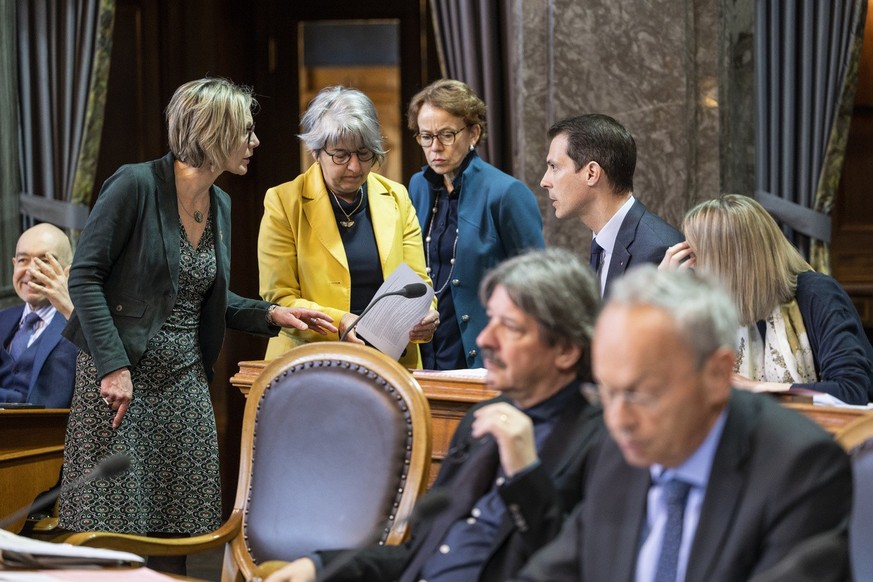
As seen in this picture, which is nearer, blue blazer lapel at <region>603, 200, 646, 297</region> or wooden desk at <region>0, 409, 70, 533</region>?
blue blazer lapel at <region>603, 200, 646, 297</region>

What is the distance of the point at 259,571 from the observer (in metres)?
2.82

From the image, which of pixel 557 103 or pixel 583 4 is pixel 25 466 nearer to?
pixel 557 103

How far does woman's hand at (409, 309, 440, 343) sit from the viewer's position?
3643 mm

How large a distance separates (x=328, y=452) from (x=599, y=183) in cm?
138

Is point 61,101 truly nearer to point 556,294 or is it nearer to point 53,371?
→ point 53,371

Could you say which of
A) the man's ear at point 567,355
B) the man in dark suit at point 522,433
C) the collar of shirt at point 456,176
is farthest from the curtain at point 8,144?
the man's ear at point 567,355

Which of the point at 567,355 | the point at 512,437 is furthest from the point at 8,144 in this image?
the point at 512,437

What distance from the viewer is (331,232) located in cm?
388

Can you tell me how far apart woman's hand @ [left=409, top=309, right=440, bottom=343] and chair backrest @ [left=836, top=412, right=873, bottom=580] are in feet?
5.35

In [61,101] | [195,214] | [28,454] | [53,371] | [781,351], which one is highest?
[61,101]

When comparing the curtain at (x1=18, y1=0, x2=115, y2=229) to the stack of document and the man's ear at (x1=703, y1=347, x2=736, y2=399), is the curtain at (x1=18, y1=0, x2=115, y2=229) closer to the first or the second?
the stack of document

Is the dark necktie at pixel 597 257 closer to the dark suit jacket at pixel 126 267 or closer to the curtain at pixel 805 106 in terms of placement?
the dark suit jacket at pixel 126 267

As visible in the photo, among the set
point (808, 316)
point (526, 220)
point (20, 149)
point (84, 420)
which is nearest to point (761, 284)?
point (808, 316)

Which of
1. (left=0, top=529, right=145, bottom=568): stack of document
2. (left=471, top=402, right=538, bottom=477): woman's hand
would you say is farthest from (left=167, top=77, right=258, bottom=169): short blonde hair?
(left=471, top=402, right=538, bottom=477): woman's hand
